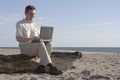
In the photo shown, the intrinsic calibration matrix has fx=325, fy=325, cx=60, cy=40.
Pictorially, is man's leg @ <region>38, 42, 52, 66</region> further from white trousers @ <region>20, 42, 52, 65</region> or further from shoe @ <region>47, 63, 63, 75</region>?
shoe @ <region>47, 63, 63, 75</region>

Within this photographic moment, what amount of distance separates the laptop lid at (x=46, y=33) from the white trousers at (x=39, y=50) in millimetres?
159

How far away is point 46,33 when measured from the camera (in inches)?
331

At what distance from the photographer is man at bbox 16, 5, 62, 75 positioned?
27.1 feet

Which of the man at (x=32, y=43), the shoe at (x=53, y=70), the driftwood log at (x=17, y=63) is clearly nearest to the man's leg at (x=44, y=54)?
the man at (x=32, y=43)

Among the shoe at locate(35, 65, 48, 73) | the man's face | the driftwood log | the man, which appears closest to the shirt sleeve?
the man

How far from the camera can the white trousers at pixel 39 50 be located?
827 centimetres

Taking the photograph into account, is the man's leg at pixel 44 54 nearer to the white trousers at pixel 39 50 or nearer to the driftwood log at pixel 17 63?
the white trousers at pixel 39 50

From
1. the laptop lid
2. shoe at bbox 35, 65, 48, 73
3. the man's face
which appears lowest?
shoe at bbox 35, 65, 48, 73

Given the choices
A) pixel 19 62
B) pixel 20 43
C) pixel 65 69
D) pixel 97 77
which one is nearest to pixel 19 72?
pixel 19 62

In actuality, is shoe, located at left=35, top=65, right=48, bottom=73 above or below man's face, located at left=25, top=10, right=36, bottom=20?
below

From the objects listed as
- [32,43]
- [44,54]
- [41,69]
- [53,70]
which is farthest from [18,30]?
[53,70]

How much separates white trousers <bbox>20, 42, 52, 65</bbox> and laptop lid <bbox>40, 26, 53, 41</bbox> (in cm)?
16

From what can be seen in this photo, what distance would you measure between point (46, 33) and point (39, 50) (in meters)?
0.48

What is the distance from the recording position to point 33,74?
27.5 ft
